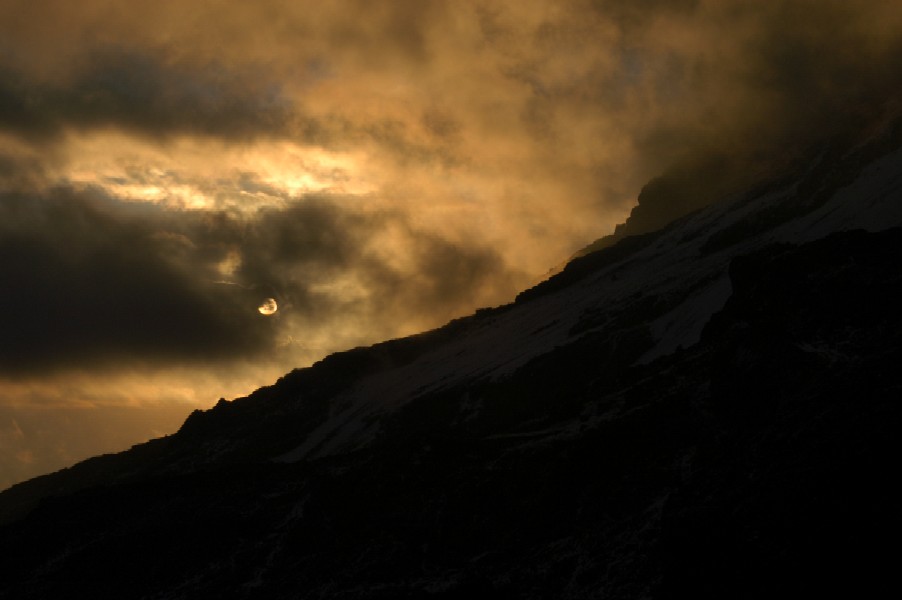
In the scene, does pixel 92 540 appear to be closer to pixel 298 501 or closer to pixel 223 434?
pixel 298 501

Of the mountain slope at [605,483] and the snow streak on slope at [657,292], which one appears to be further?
the snow streak on slope at [657,292]

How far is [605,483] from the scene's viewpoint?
156ft

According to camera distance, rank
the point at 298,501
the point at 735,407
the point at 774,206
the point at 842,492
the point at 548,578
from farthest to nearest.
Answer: the point at 774,206, the point at 298,501, the point at 735,407, the point at 548,578, the point at 842,492

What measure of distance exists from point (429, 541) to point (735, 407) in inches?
738

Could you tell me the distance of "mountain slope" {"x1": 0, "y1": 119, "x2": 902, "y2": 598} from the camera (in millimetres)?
30781

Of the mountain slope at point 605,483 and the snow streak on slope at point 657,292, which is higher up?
the snow streak on slope at point 657,292

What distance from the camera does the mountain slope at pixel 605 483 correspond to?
30781 mm

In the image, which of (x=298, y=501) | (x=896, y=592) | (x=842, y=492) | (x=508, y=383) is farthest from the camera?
(x=508, y=383)

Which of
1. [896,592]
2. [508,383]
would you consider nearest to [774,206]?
[508,383]

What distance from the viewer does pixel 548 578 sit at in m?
39.8

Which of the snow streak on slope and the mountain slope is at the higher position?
the snow streak on slope

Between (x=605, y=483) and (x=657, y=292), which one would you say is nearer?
(x=605, y=483)

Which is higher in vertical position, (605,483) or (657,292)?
(657,292)

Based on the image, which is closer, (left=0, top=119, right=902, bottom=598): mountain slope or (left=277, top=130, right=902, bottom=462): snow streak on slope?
(left=0, top=119, right=902, bottom=598): mountain slope
